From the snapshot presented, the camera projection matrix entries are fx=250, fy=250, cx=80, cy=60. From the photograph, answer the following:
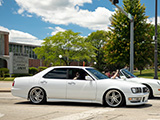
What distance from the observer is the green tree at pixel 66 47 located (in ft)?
195

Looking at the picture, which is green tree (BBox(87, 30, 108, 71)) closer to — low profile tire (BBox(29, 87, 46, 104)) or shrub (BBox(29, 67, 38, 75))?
shrub (BBox(29, 67, 38, 75))

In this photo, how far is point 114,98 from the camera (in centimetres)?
854

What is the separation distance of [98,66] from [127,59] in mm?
41232

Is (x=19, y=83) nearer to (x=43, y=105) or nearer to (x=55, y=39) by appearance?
(x=43, y=105)

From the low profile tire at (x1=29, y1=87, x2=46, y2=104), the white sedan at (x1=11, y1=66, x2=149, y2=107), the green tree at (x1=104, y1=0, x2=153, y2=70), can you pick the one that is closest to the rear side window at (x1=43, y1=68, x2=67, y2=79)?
the white sedan at (x1=11, y1=66, x2=149, y2=107)

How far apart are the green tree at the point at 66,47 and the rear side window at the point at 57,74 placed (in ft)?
162

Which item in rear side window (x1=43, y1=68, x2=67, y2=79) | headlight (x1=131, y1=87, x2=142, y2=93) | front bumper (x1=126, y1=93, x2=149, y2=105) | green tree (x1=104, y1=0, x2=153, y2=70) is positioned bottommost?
front bumper (x1=126, y1=93, x2=149, y2=105)

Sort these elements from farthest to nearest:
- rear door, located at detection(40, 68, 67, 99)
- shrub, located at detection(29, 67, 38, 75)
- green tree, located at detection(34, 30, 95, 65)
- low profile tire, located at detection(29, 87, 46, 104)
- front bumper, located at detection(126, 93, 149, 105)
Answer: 1. green tree, located at detection(34, 30, 95, 65)
2. shrub, located at detection(29, 67, 38, 75)
3. low profile tire, located at detection(29, 87, 46, 104)
4. rear door, located at detection(40, 68, 67, 99)
5. front bumper, located at detection(126, 93, 149, 105)

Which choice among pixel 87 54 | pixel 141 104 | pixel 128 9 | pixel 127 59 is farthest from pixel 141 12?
pixel 141 104

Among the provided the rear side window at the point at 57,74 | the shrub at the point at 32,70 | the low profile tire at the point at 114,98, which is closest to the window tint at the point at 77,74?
the rear side window at the point at 57,74

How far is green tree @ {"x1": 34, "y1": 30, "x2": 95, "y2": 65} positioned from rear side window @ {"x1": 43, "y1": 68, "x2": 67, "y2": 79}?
49.4m

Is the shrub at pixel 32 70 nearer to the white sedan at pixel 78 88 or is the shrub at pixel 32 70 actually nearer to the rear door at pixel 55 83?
the white sedan at pixel 78 88

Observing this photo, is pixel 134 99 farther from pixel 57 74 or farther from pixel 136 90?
pixel 57 74

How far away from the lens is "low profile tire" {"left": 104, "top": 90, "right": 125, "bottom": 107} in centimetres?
848
